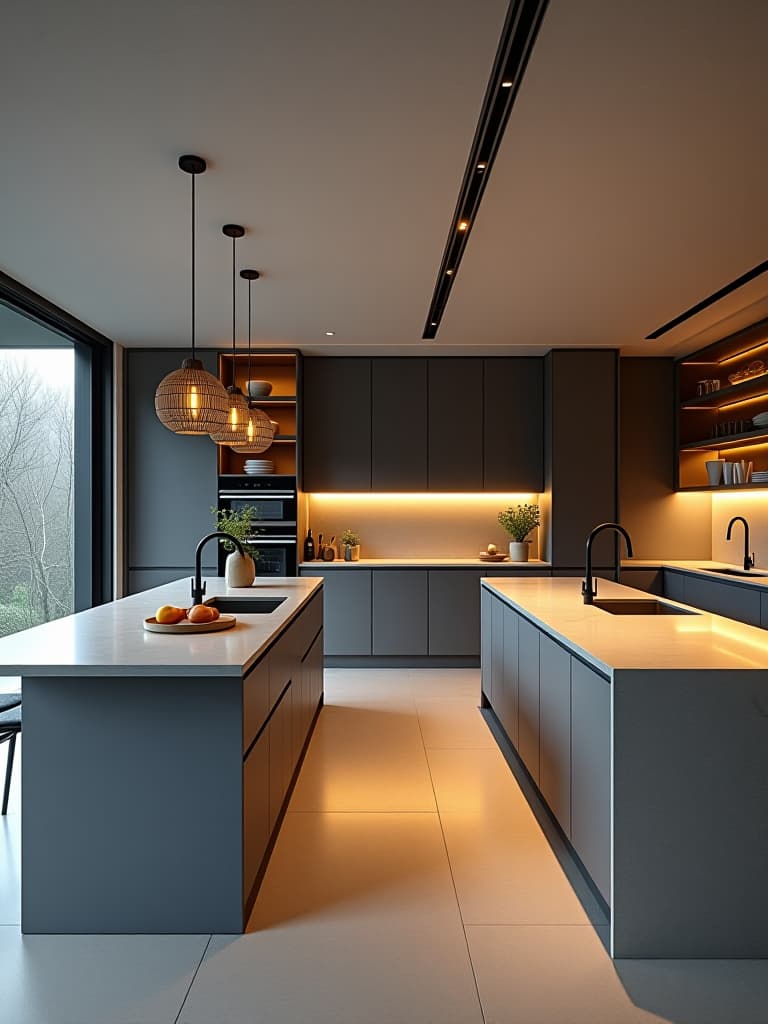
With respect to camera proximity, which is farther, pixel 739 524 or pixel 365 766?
pixel 739 524

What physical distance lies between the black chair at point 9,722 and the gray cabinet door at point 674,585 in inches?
185

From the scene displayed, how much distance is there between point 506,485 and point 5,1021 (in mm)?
5166

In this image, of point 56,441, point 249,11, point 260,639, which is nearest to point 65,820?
point 260,639

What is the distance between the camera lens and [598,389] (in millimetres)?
5996

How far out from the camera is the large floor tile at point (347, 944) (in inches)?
73.5

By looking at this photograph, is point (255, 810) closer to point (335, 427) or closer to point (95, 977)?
point (95, 977)

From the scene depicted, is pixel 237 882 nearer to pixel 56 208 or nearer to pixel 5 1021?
pixel 5 1021

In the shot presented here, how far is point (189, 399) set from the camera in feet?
9.27

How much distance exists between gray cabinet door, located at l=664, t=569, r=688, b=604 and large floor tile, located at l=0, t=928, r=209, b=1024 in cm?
459

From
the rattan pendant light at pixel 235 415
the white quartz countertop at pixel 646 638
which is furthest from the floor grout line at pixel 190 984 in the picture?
the rattan pendant light at pixel 235 415

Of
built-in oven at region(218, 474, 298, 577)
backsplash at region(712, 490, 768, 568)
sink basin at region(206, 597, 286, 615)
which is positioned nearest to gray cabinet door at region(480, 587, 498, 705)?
sink basin at region(206, 597, 286, 615)

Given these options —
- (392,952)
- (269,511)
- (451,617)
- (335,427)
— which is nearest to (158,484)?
(269,511)

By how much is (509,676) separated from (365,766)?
90 centimetres

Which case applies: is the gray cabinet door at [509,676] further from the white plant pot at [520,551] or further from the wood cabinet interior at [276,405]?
the wood cabinet interior at [276,405]
